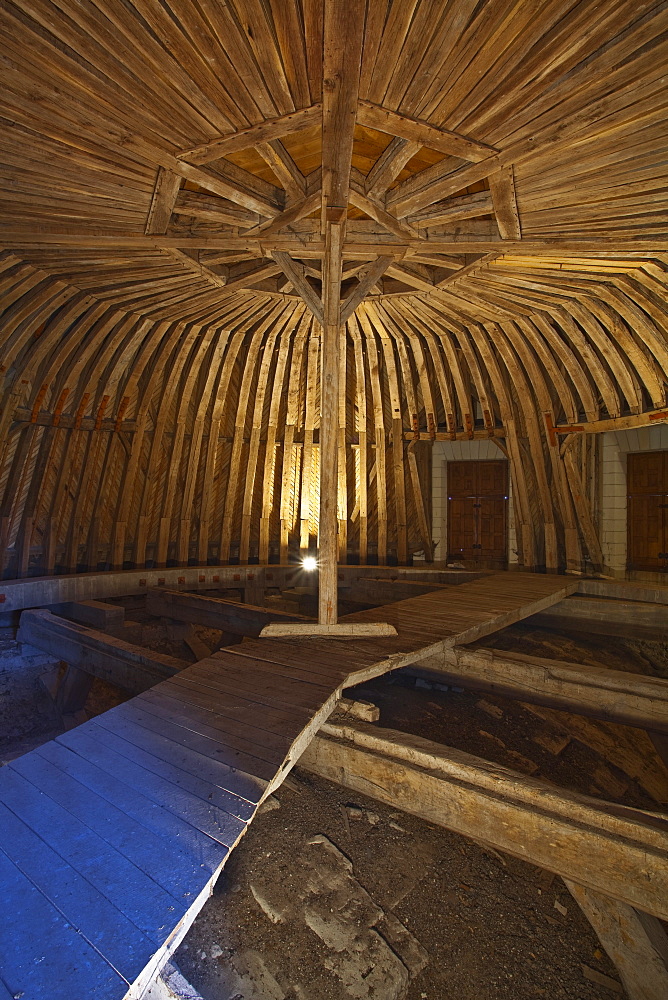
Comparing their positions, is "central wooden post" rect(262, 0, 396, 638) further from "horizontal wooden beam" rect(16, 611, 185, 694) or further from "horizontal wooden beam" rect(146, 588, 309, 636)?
"horizontal wooden beam" rect(146, 588, 309, 636)

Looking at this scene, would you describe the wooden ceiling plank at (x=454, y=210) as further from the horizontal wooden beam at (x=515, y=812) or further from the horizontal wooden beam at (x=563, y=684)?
the horizontal wooden beam at (x=515, y=812)

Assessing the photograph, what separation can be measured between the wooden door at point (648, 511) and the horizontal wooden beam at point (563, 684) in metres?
5.50

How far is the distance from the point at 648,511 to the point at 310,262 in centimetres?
678

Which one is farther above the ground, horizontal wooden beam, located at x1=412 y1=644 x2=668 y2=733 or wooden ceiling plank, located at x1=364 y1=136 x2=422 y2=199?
wooden ceiling plank, located at x1=364 y1=136 x2=422 y2=199

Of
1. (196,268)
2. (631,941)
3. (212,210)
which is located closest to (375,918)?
(631,941)

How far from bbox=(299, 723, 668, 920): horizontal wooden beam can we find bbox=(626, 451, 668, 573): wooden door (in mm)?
7396

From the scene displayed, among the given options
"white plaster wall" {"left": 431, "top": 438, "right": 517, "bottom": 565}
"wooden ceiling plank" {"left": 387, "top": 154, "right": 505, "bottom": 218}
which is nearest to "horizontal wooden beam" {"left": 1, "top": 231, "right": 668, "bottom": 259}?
"wooden ceiling plank" {"left": 387, "top": 154, "right": 505, "bottom": 218}

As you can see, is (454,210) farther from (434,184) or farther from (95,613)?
(95,613)

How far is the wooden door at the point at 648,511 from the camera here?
344 inches

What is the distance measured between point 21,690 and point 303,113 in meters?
6.02

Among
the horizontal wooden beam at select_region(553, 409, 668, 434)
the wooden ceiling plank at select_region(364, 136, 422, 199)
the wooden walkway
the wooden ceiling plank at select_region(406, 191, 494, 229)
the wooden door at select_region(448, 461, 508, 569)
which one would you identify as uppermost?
the wooden ceiling plank at select_region(364, 136, 422, 199)

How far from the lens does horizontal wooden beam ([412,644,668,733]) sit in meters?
3.85

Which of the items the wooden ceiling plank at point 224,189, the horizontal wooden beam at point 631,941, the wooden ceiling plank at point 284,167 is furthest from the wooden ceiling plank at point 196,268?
the horizontal wooden beam at point 631,941

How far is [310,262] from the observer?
6410mm
